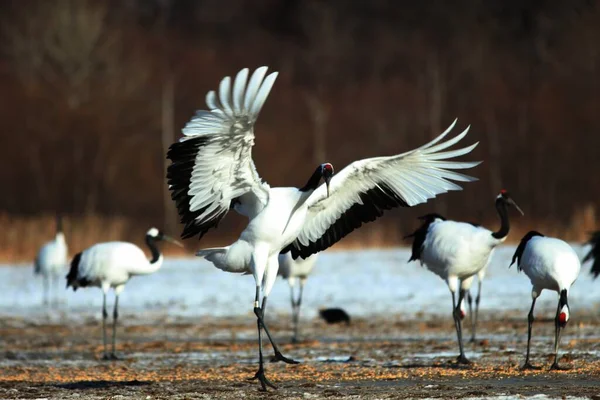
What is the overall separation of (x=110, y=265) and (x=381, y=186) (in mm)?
6046

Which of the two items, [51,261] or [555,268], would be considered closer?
[555,268]

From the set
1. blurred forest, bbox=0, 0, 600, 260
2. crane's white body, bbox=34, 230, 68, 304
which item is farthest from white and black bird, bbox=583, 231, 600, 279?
blurred forest, bbox=0, 0, 600, 260

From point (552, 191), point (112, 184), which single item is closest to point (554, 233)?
point (552, 191)

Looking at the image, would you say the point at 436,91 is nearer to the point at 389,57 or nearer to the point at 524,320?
the point at 389,57

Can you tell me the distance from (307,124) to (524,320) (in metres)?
38.1

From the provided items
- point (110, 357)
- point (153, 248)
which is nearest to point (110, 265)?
point (153, 248)

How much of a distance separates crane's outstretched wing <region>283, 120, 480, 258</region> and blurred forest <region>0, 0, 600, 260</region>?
33.0 m

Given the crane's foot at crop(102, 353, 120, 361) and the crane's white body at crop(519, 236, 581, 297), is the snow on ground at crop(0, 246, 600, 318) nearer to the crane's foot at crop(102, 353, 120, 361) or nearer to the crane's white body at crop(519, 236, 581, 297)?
the crane's foot at crop(102, 353, 120, 361)

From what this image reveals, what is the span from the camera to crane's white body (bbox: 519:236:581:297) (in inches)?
470

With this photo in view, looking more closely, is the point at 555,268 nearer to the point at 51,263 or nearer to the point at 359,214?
the point at 359,214

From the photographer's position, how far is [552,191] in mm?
49688

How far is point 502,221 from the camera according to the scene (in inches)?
544

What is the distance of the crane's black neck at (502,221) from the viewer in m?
13.2

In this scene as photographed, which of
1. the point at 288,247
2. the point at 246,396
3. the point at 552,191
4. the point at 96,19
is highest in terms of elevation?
the point at 96,19
